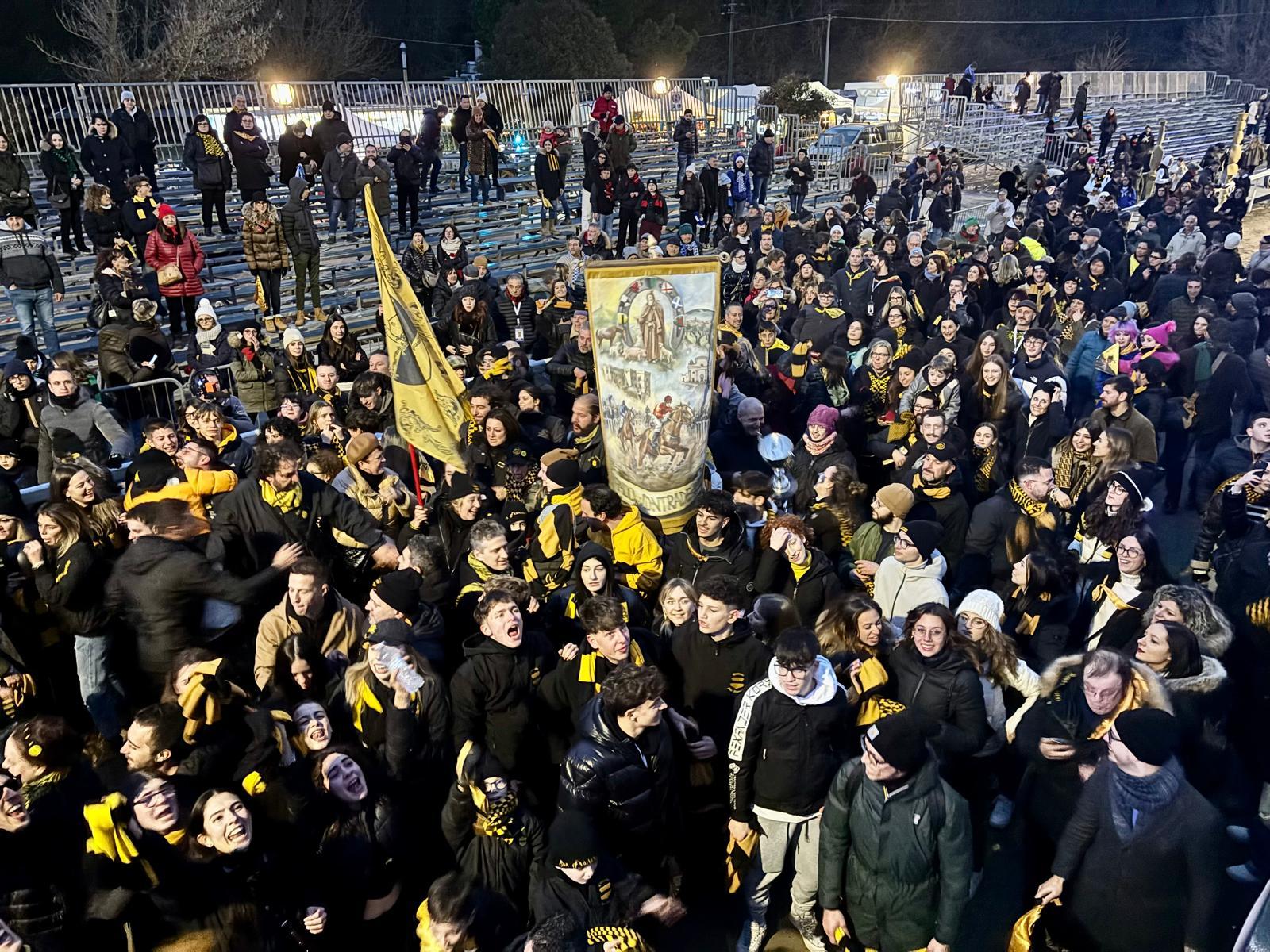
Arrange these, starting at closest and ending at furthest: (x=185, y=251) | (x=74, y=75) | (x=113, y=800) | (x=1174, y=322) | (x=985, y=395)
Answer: (x=113, y=800), (x=985, y=395), (x=1174, y=322), (x=185, y=251), (x=74, y=75)

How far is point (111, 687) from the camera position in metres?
4.75

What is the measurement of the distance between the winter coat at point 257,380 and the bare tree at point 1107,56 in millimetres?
54484

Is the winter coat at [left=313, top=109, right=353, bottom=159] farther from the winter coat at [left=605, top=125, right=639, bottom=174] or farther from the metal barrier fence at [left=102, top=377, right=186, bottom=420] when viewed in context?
the metal barrier fence at [left=102, top=377, right=186, bottom=420]

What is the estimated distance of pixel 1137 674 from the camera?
372cm

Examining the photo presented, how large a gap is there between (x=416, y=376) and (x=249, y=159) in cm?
805

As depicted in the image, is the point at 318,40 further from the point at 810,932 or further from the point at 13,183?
the point at 810,932

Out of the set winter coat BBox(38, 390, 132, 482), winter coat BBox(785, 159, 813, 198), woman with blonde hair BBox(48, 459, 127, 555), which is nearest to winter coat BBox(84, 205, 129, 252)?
winter coat BBox(38, 390, 132, 482)

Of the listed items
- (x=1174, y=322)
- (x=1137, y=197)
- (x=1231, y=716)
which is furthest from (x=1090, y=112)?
(x=1231, y=716)

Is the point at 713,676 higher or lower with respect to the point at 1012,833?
higher

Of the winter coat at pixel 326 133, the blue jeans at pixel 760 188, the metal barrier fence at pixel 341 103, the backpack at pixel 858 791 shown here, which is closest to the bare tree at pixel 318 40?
the metal barrier fence at pixel 341 103

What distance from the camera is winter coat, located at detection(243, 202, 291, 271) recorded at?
11086mm

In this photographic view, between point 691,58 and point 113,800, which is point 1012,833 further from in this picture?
point 691,58

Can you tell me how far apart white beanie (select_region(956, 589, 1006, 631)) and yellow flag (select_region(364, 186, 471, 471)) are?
3.60 metres

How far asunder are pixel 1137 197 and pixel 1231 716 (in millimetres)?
21828
